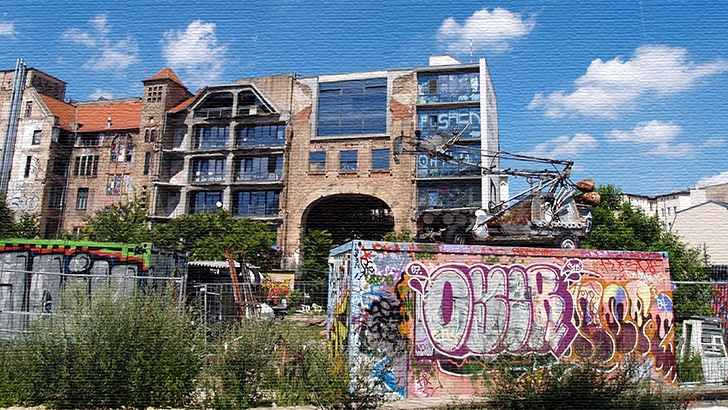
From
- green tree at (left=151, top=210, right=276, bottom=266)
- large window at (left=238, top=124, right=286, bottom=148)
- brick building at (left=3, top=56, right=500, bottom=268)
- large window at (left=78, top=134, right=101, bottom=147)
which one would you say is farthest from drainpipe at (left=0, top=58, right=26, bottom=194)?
large window at (left=238, top=124, right=286, bottom=148)

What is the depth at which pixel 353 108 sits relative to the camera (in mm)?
15453

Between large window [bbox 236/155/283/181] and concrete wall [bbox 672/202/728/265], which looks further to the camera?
large window [bbox 236/155/283/181]

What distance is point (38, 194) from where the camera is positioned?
15000 millimetres

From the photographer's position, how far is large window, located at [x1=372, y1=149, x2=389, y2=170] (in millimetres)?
14859

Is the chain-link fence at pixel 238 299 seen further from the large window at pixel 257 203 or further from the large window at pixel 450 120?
the large window at pixel 450 120

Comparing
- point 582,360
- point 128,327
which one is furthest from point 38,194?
point 582,360

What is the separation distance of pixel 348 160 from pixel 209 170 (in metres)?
4.56

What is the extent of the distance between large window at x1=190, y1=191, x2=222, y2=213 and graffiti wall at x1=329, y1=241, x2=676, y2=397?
1251 cm

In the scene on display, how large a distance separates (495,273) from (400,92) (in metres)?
12.3

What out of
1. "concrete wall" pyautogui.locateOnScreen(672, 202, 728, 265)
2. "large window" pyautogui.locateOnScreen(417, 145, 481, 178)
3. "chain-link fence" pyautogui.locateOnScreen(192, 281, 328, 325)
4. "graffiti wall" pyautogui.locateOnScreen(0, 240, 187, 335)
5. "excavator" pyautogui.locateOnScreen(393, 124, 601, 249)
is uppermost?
"large window" pyautogui.locateOnScreen(417, 145, 481, 178)

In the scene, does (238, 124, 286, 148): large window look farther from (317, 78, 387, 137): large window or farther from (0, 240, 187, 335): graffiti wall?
(0, 240, 187, 335): graffiti wall

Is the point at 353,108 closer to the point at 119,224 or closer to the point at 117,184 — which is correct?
the point at 119,224

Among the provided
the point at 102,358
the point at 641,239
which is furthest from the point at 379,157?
the point at 102,358

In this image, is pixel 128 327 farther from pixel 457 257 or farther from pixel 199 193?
pixel 199 193
